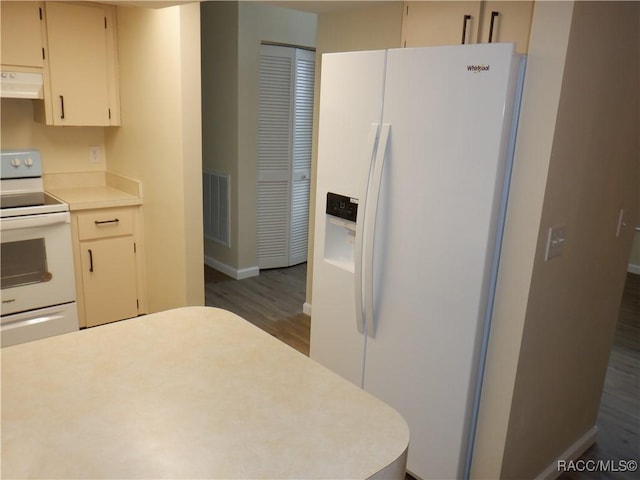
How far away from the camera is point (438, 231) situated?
194cm

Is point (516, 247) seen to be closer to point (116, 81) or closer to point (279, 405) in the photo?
point (279, 405)

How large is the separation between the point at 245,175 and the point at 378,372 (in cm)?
265

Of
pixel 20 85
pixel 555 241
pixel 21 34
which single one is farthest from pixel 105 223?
pixel 555 241

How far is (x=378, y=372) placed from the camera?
2.28m

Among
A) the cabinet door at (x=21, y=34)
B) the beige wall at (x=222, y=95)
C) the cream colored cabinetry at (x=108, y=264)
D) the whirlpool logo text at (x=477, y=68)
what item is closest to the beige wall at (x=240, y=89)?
the beige wall at (x=222, y=95)

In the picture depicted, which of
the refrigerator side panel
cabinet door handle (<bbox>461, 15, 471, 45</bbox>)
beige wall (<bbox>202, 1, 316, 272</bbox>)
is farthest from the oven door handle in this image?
cabinet door handle (<bbox>461, 15, 471, 45</bbox>)

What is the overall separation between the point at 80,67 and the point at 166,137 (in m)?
0.85

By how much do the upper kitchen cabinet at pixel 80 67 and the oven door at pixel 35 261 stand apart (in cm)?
75

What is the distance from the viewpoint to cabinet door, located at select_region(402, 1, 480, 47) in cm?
234

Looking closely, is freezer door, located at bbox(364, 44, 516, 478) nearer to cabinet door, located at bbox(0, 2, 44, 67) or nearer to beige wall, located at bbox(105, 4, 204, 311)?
beige wall, located at bbox(105, 4, 204, 311)

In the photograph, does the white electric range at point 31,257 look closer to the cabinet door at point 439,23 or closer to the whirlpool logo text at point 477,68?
the cabinet door at point 439,23

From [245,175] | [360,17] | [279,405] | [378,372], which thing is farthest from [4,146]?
[279,405]

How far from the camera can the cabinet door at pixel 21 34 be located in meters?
2.93

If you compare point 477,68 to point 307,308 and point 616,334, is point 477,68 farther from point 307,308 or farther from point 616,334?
point 616,334
